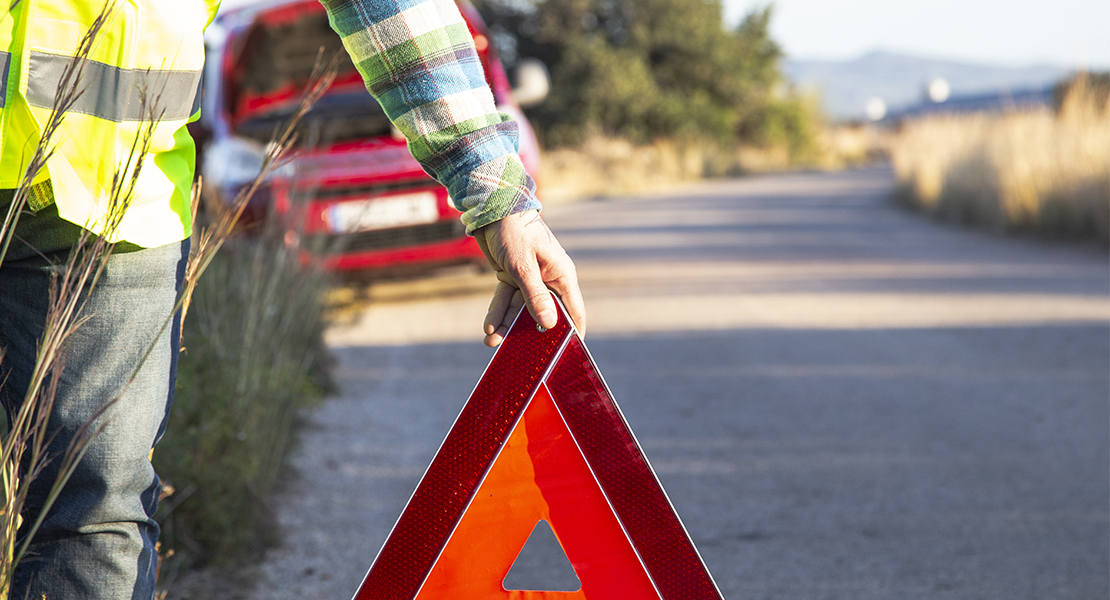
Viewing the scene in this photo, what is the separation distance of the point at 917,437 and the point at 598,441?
251 centimetres

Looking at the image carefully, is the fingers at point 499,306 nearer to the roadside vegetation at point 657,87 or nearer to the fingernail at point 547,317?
the fingernail at point 547,317

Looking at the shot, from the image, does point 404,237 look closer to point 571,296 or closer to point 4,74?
point 571,296

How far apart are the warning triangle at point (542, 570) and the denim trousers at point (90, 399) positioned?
4.17 ft

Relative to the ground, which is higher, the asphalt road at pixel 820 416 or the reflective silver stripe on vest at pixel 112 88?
the reflective silver stripe on vest at pixel 112 88

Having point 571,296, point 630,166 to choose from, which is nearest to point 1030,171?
point 571,296

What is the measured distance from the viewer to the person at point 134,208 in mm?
1281

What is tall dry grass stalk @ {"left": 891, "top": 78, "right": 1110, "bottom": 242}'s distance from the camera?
7.95 metres

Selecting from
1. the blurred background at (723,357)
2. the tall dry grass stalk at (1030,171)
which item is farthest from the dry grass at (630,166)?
the blurred background at (723,357)

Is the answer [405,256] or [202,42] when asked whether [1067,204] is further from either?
[202,42]

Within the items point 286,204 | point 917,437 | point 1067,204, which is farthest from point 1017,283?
point 286,204

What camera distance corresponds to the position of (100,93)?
130cm

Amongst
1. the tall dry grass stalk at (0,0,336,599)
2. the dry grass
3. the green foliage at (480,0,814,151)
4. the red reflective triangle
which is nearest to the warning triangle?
the red reflective triangle

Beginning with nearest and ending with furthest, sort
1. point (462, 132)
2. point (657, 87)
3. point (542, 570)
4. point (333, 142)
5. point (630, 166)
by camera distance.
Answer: point (462, 132) < point (542, 570) < point (333, 142) < point (630, 166) < point (657, 87)

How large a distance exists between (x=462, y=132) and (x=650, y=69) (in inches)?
1165
